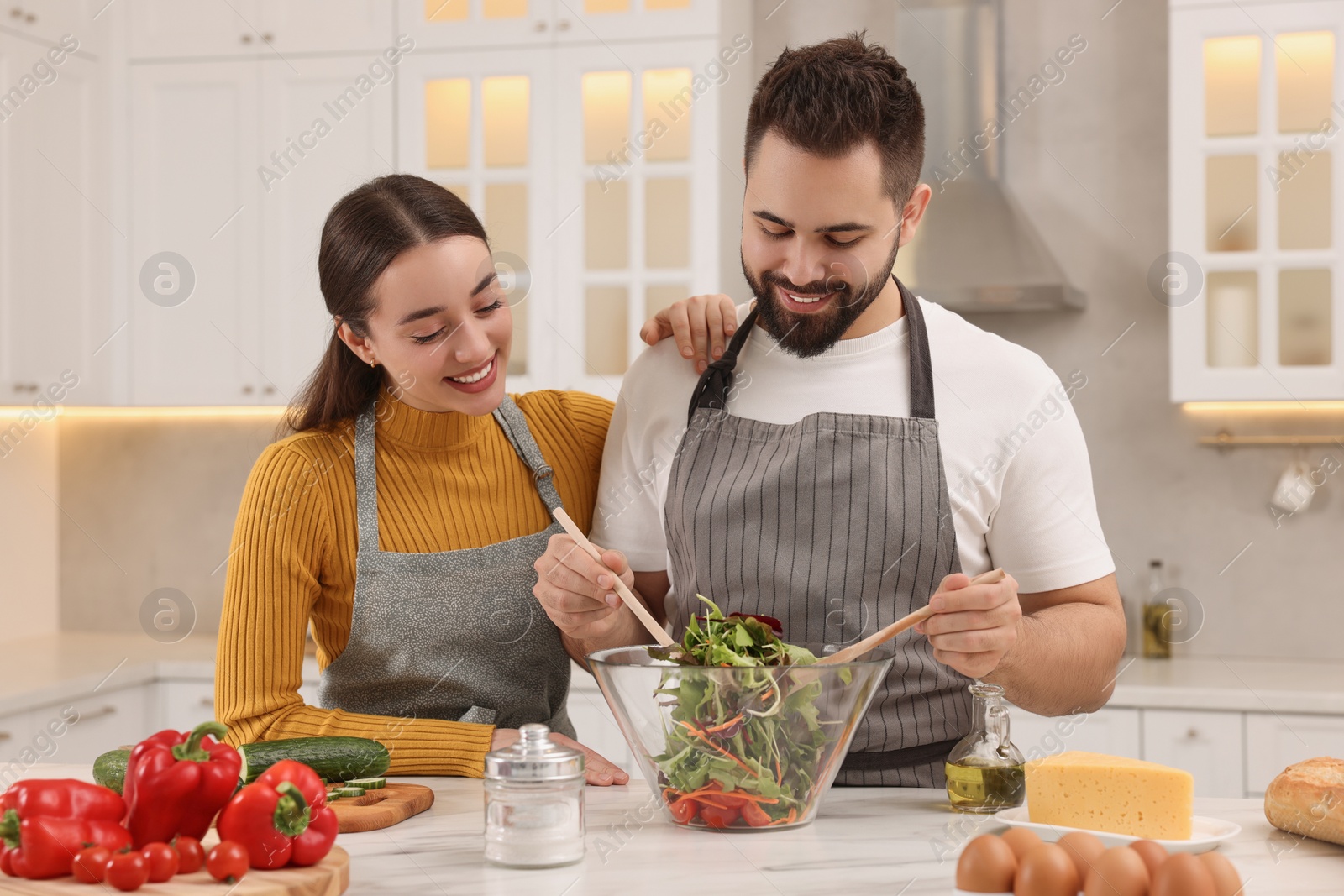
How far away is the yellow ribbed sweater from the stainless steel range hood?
1.59 m

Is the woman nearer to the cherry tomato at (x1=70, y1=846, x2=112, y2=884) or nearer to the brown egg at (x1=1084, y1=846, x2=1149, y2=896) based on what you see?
the cherry tomato at (x1=70, y1=846, x2=112, y2=884)

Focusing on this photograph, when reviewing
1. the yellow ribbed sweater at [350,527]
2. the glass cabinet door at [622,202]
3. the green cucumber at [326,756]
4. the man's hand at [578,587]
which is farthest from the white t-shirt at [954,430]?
the glass cabinet door at [622,202]

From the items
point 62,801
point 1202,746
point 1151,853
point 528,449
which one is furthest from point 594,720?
point 1151,853

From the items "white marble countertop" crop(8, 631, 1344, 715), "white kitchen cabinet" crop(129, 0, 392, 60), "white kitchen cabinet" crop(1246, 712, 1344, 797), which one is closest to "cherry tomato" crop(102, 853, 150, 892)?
"white marble countertop" crop(8, 631, 1344, 715)

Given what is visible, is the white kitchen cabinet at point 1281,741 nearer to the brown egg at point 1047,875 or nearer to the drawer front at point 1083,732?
the drawer front at point 1083,732

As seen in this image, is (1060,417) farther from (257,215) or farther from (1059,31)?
(257,215)

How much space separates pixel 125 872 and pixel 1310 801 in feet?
3.26

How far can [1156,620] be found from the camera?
3.18 metres

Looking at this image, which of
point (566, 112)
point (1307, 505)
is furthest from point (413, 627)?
point (1307, 505)

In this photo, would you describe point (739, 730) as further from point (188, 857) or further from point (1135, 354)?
point (1135, 354)

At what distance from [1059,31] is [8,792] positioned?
122 inches

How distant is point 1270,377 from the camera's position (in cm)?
284

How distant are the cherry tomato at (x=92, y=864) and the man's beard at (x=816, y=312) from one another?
902mm

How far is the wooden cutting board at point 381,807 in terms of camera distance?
46.2 inches
